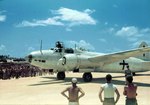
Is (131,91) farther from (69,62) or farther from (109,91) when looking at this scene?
(69,62)

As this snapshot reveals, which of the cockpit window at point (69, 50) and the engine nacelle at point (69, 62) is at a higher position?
the cockpit window at point (69, 50)

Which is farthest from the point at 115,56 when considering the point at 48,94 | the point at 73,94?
the point at 73,94

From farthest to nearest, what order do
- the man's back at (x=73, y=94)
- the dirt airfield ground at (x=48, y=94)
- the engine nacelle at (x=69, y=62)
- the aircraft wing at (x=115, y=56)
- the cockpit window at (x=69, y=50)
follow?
the cockpit window at (x=69, y=50), the engine nacelle at (x=69, y=62), the aircraft wing at (x=115, y=56), the dirt airfield ground at (x=48, y=94), the man's back at (x=73, y=94)

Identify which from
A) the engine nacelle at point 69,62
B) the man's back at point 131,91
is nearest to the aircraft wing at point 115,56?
the engine nacelle at point 69,62

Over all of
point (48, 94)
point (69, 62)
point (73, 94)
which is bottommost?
point (48, 94)

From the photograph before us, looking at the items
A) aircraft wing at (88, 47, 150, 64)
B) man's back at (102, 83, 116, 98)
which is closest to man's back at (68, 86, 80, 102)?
man's back at (102, 83, 116, 98)

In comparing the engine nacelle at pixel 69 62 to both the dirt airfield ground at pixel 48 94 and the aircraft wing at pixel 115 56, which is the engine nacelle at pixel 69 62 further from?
the dirt airfield ground at pixel 48 94

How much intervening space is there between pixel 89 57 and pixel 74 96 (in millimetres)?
18930

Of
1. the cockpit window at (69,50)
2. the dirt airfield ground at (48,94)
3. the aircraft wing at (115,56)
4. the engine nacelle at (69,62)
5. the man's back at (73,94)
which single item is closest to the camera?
the man's back at (73,94)

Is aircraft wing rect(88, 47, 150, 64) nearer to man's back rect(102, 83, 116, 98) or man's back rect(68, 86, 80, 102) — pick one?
man's back rect(102, 83, 116, 98)

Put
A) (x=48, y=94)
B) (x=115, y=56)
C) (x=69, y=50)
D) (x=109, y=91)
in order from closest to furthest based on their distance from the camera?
(x=109, y=91), (x=48, y=94), (x=115, y=56), (x=69, y=50)

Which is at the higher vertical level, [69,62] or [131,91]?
[69,62]

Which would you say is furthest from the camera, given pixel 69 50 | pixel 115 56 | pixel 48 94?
pixel 69 50

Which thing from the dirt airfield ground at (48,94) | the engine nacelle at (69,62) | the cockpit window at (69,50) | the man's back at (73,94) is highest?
the cockpit window at (69,50)
